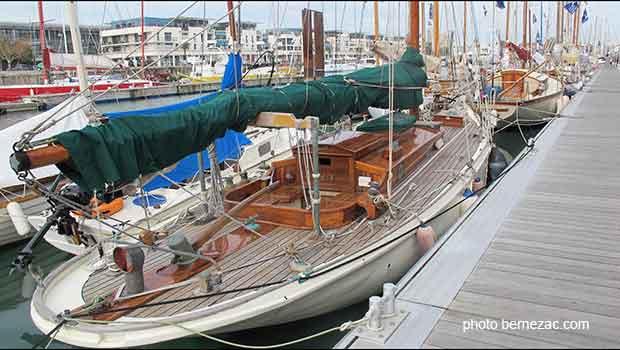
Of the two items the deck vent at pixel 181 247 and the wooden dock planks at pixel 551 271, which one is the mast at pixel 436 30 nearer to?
the wooden dock planks at pixel 551 271

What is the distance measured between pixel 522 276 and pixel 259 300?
8.56ft

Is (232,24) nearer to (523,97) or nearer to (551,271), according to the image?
(551,271)

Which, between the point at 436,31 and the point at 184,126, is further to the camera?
the point at 436,31

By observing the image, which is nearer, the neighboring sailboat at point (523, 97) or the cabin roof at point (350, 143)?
the cabin roof at point (350, 143)

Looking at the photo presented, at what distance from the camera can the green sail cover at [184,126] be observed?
4.61 meters

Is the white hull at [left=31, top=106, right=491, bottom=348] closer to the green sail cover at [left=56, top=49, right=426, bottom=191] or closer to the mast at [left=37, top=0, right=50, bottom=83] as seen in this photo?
the green sail cover at [left=56, top=49, right=426, bottom=191]

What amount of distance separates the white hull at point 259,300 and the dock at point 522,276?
1.08m

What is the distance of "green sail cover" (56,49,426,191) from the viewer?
4.61m

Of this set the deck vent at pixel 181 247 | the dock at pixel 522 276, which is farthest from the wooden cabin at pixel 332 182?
the dock at pixel 522 276

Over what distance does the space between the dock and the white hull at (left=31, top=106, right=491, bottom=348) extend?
1.08m

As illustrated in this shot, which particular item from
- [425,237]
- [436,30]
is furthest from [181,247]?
[436,30]

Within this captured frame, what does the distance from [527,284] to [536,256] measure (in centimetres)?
74

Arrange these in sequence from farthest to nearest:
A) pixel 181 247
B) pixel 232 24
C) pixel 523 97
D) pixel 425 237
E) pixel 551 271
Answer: pixel 523 97 → pixel 232 24 → pixel 425 237 → pixel 181 247 → pixel 551 271

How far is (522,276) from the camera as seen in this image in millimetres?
4504
